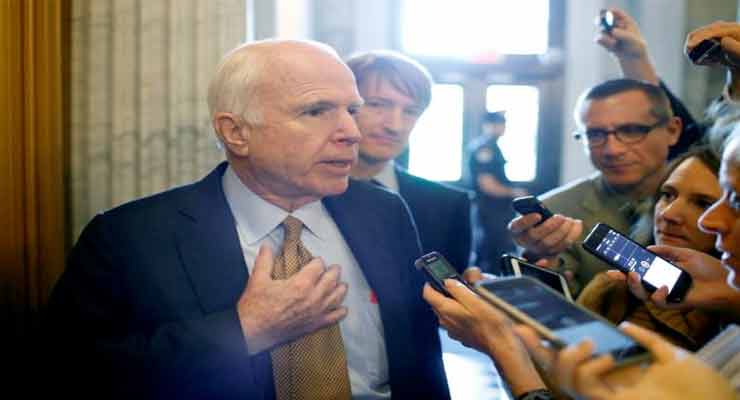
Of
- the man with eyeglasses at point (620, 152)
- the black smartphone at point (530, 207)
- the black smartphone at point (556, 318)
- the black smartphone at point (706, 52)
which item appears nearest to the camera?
the black smartphone at point (556, 318)

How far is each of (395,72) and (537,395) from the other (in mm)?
1487

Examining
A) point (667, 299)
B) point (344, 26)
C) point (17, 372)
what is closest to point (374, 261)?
point (667, 299)

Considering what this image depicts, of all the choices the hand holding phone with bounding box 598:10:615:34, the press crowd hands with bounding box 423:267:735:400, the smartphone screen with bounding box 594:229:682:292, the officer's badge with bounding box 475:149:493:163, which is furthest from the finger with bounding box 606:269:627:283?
the officer's badge with bounding box 475:149:493:163

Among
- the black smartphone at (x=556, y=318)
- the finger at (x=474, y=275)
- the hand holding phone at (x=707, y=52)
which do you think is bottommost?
the finger at (x=474, y=275)

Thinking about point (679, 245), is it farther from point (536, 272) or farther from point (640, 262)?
point (536, 272)

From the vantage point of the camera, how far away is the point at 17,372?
2127mm

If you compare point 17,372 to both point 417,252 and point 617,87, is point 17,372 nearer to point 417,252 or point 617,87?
point 417,252

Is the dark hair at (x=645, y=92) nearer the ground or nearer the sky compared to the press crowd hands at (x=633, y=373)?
nearer the sky

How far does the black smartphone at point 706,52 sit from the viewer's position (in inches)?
70.1

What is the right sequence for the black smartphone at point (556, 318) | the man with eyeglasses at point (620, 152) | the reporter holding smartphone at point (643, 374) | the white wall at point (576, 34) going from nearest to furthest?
the reporter holding smartphone at point (643, 374) < the black smartphone at point (556, 318) < the man with eyeglasses at point (620, 152) < the white wall at point (576, 34)

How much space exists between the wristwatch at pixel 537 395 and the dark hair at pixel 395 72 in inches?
56.7

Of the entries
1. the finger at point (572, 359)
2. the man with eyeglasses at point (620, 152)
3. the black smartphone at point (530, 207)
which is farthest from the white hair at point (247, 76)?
the man with eyeglasses at point (620, 152)

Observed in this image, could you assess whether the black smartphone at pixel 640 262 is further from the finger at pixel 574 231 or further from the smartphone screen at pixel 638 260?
the finger at pixel 574 231

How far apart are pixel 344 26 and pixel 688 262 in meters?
4.82
